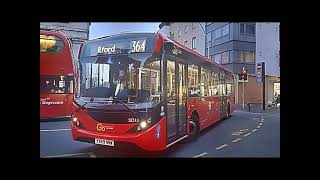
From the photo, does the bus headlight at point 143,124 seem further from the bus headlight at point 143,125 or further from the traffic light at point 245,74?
the traffic light at point 245,74

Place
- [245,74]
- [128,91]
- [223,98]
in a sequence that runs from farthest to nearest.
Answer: [223,98] → [245,74] → [128,91]

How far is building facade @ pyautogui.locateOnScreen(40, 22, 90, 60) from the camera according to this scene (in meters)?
3.13

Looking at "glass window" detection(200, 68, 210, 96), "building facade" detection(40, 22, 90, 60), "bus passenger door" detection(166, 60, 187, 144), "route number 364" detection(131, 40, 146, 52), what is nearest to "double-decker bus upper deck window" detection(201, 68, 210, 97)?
"glass window" detection(200, 68, 210, 96)

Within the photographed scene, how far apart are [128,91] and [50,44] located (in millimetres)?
1189

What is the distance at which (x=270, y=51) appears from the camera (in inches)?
A: 132

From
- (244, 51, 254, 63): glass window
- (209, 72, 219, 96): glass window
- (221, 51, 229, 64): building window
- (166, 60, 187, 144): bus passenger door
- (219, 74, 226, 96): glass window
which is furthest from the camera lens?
(219, 74, 226, 96): glass window

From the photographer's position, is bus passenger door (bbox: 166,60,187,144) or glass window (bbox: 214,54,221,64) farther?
glass window (bbox: 214,54,221,64)

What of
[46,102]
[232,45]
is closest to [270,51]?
[232,45]

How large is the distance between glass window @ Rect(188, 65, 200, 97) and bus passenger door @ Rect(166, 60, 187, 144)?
14cm

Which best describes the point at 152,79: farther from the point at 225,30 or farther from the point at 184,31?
the point at 225,30

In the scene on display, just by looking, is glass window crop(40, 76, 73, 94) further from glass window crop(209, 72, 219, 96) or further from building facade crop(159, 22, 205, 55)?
glass window crop(209, 72, 219, 96)

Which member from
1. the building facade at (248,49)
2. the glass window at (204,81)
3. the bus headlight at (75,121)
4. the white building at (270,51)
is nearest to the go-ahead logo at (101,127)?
the bus headlight at (75,121)
